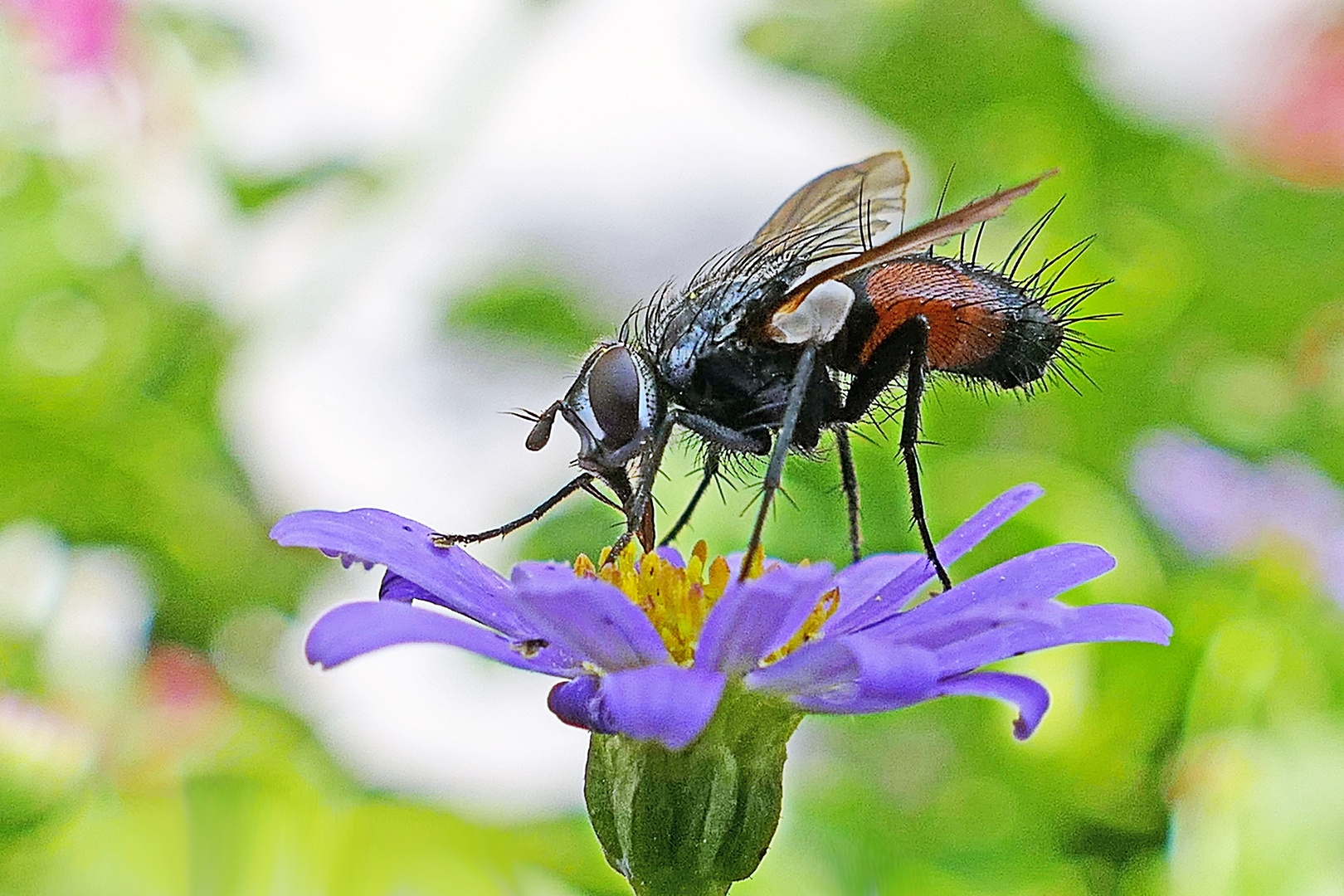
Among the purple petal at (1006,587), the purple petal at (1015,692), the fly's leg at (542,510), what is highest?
the fly's leg at (542,510)

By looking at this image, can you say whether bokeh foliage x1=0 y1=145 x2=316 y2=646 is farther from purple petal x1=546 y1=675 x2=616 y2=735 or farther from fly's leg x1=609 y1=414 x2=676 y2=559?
purple petal x1=546 y1=675 x2=616 y2=735

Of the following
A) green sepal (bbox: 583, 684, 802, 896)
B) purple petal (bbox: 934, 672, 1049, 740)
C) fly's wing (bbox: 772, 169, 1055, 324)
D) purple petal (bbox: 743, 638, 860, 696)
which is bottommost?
green sepal (bbox: 583, 684, 802, 896)

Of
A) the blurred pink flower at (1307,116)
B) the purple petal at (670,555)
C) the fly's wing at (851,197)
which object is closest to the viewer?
the purple petal at (670,555)

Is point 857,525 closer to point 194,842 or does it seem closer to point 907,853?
point 907,853

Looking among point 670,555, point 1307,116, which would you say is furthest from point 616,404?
point 1307,116

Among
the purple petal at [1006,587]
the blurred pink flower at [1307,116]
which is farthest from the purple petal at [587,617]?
the blurred pink flower at [1307,116]

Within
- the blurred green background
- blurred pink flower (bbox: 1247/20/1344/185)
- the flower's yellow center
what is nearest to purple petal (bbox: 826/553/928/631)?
the flower's yellow center

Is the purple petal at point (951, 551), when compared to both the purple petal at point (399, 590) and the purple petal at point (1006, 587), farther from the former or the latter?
the purple petal at point (399, 590)
